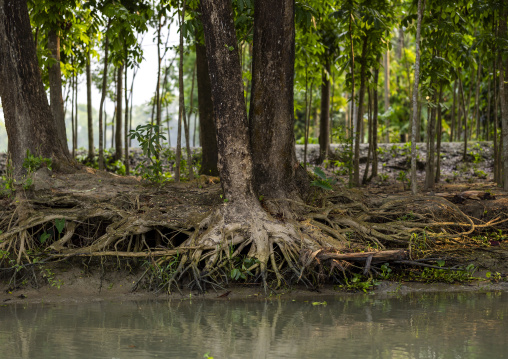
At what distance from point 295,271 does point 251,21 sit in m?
4.13

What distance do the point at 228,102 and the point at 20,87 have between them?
3.60m

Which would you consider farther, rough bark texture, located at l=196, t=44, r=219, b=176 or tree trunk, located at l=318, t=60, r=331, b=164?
tree trunk, located at l=318, t=60, r=331, b=164

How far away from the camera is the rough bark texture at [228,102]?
729cm

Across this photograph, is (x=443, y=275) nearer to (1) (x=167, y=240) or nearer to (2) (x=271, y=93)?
(2) (x=271, y=93)

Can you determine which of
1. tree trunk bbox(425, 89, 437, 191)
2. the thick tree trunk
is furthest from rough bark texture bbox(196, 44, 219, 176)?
tree trunk bbox(425, 89, 437, 191)

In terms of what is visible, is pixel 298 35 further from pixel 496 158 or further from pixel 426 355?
pixel 426 355

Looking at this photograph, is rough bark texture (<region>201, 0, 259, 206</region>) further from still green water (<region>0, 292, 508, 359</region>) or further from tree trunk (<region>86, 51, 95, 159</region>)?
tree trunk (<region>86, 51, 95, 159</region>)

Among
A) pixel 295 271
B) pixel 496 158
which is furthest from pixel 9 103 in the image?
pixel 496 158

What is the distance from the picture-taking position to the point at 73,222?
7.73 metres

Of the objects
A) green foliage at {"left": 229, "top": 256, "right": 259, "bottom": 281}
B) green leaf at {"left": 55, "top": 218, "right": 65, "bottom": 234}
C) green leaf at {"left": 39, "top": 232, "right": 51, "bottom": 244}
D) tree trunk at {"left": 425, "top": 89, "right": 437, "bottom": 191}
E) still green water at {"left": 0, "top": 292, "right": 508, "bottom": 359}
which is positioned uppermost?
tree trunk at {"left": 425, "top": 89, "right": 437, "bottom": 191}

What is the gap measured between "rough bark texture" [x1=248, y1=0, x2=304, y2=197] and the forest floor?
687mm

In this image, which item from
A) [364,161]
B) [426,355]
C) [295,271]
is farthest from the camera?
[364,161]

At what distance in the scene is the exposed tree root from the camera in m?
6.91

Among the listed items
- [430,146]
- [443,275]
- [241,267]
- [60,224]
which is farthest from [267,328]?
[430,146]
